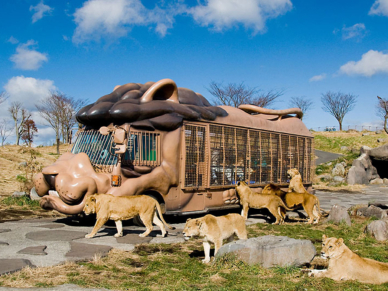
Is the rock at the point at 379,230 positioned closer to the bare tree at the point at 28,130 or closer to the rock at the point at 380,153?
the rock at the point at 380,153

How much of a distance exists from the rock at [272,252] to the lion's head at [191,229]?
1.59 ft

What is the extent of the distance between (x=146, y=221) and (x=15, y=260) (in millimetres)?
2757

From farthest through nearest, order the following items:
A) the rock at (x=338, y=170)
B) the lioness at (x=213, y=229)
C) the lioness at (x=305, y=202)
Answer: the rock at (x=338, y=170) < the lioness at (x=305, y=202) < the lioness at (x=213, y=229)

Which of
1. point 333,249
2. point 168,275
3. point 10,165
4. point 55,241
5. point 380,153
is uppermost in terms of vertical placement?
point 380,153

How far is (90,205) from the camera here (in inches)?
303

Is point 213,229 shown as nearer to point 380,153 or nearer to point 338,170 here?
point 380,153

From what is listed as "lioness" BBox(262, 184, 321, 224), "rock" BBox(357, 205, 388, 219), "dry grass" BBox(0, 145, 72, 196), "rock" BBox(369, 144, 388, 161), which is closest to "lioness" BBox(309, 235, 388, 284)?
"lioness" BBox(262, 184, 321, 224)

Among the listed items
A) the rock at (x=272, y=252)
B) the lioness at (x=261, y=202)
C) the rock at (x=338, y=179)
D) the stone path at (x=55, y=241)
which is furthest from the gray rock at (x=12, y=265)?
the rock at (x=338, y=179)

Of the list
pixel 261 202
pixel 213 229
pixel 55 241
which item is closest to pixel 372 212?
pixel 261 202

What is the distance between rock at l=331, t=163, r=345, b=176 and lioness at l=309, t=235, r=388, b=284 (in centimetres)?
2354

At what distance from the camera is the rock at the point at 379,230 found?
827 centimetres

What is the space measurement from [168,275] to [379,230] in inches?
209

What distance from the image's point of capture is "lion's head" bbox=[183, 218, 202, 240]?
18.9 feet

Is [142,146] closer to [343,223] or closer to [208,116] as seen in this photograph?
[208,116]
